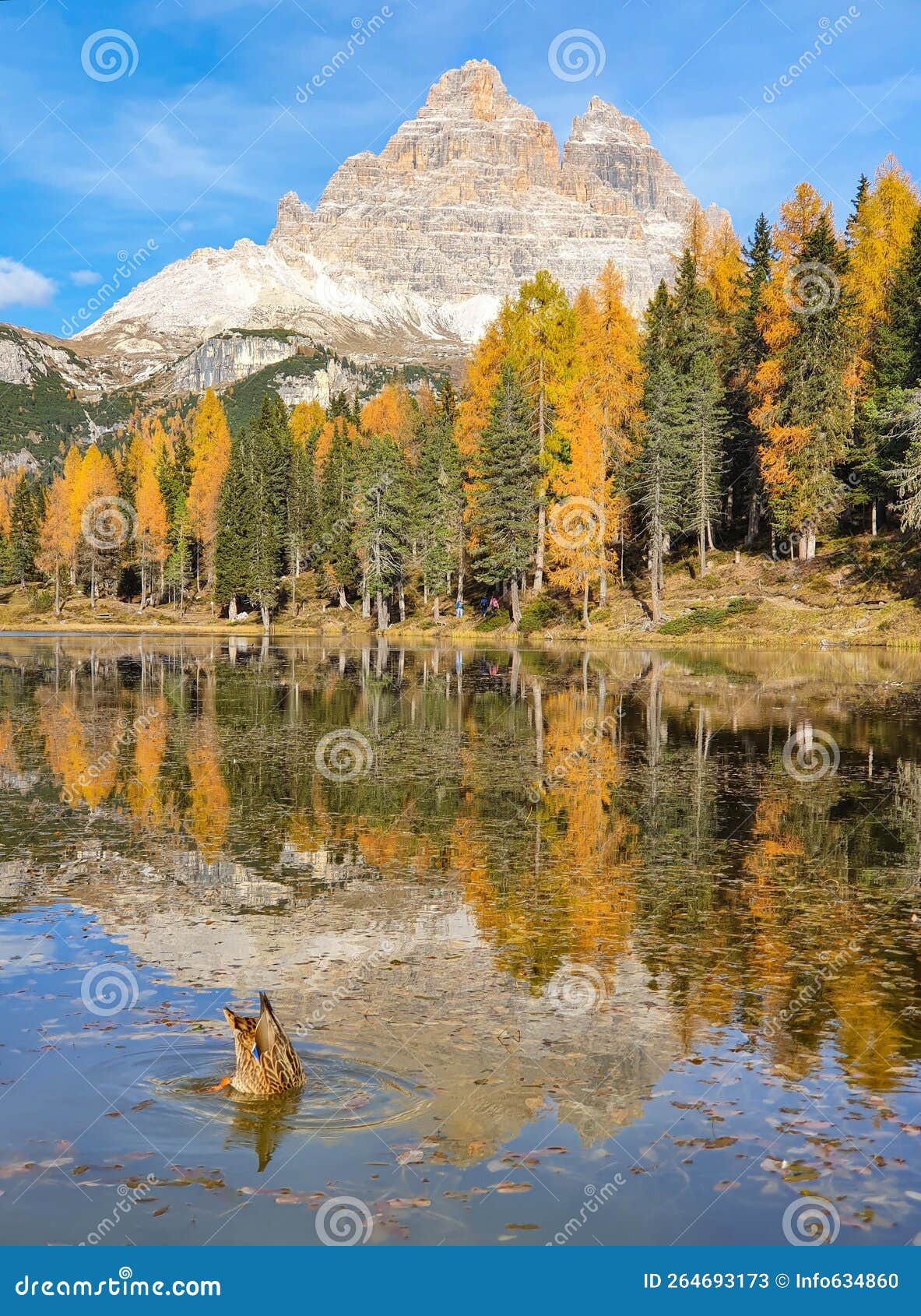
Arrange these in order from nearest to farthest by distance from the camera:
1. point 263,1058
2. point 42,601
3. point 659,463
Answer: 1. point 263,1058
2. point 659,463
3. point 42,601

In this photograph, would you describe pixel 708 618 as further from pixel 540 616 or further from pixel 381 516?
pixel 381 516

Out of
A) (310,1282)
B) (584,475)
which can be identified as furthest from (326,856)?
(584,475)

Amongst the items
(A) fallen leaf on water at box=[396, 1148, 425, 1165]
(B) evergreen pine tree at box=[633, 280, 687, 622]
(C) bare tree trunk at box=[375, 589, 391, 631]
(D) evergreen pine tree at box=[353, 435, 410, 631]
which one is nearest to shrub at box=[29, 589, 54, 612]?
(C) bare tree trunk at box=[375, 589, 391, 631]

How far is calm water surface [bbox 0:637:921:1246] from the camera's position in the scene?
18.9 feet

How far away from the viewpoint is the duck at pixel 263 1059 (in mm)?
6867

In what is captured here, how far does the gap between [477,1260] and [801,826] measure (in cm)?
1089

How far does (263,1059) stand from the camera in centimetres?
692

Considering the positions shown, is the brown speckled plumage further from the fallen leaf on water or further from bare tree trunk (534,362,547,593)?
bare tree trunk (534,362,547,593)

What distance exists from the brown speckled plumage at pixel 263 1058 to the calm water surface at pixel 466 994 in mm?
180

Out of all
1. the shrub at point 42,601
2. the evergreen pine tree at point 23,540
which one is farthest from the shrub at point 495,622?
the evergreen pine tree at point 23,540

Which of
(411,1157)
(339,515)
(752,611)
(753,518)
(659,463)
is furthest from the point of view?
(339,515)

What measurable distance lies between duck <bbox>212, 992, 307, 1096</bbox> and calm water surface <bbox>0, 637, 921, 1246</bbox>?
0.60ft

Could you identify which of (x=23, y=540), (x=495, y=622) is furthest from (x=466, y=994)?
(x=23, y=540)

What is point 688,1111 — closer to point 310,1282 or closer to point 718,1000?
point 718,1000
